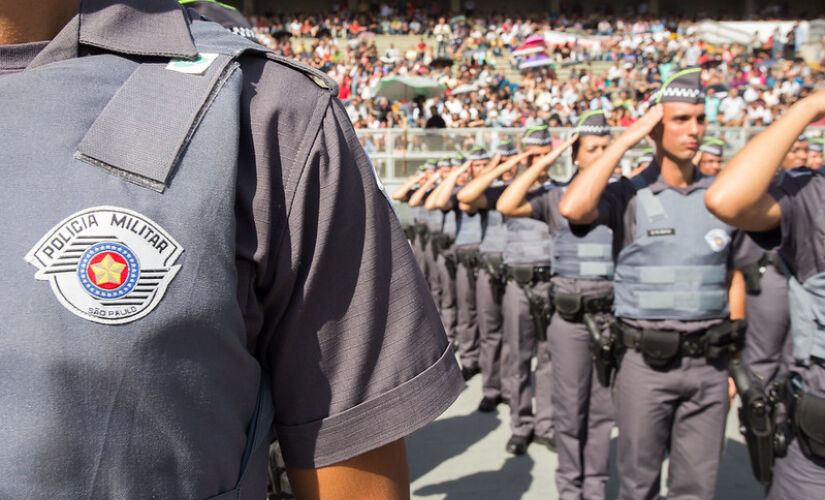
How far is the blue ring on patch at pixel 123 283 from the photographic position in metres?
0.73

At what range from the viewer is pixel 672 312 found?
12.1 feet

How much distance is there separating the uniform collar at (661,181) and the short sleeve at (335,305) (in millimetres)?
3143

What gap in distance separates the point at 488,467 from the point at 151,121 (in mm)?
5061

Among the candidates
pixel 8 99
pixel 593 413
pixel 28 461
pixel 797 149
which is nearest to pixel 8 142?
pixel 8 99

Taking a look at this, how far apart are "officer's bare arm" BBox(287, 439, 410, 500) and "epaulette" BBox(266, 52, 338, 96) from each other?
0.46 metres

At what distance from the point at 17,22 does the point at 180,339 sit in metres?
0.43

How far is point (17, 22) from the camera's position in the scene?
860mm

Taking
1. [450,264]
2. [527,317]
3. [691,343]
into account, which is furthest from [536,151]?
[450,264]

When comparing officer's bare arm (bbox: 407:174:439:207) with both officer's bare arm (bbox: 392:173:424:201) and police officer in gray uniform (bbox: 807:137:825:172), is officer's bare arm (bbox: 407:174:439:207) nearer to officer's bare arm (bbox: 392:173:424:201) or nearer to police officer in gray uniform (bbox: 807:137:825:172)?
officer's bare arm (bbox: 392:173:424:201)

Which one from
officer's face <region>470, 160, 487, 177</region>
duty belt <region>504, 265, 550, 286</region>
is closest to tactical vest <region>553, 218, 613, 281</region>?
duty belt <region>504, 265, 550, 286</region>

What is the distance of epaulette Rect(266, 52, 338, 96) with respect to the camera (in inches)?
35.8

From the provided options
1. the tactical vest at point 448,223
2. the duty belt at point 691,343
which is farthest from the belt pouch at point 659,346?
the tactical vest at point 448,223

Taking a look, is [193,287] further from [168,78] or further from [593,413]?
[593,413]

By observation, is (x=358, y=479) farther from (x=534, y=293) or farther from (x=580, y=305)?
(x=534, y=293)
